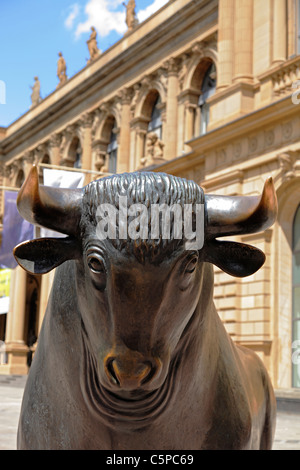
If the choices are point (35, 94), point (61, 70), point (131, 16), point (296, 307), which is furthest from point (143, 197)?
point (35, 94)

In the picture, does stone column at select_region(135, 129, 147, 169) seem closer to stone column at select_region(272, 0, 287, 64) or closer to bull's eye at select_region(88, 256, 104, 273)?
stone column at select_region(272, 0, 287, 64)

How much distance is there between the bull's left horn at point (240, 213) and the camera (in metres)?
1.80

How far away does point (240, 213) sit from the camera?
1.87 m

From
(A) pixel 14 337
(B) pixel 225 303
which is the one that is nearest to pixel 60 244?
(B) pixel 225 303

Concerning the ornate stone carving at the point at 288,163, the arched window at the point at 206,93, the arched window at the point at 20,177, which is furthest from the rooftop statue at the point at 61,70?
the ornate stone carving at the point at 288,163

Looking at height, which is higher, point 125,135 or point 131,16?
point 131,16

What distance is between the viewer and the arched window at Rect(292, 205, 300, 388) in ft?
51.4

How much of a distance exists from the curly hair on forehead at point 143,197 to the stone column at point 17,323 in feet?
109

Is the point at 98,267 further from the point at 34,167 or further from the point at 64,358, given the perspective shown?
the point at 64,358

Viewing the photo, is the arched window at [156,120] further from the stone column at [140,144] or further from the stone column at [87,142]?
the stone column at [87,142]

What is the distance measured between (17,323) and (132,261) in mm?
34993

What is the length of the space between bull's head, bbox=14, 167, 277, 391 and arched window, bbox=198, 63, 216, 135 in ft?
70.0

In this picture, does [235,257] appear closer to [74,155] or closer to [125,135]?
[125,135]

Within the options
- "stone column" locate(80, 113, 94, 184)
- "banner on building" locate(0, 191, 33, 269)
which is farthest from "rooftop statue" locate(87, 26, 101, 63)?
"banner on building" locate(0, 191, 33, 269)
